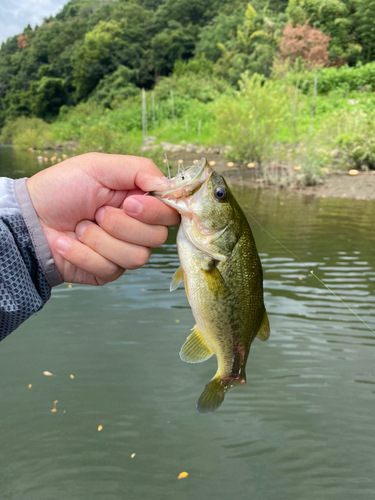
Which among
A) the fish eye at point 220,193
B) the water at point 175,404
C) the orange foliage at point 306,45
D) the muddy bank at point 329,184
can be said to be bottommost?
the muddy bank at point 329,184

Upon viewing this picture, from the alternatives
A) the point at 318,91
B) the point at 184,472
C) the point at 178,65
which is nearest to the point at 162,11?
the point at 178,65

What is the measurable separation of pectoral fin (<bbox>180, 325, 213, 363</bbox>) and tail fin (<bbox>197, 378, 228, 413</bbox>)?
0.12 meters

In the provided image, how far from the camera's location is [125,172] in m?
1.88

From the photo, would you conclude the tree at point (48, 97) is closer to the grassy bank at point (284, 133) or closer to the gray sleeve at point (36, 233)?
the grassy bank at point (284, 133)

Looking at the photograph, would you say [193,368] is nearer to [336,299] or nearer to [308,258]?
[336,299]

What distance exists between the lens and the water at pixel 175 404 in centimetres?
369

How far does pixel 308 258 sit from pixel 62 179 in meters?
7.00

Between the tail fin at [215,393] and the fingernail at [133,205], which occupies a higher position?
the fingernail at [133,205]

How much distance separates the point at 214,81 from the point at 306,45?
958 cm

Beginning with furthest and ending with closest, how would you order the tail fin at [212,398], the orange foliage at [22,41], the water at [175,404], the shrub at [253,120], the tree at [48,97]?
the orange foliage at [22,41], the tree at [48,97], the shrub at [253,120], the water at [175,404], the tail fin at [212,398]

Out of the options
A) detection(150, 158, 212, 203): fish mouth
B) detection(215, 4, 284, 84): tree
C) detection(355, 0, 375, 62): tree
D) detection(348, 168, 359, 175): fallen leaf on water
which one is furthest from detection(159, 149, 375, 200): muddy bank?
detection(215, 4, 284, 84): tree

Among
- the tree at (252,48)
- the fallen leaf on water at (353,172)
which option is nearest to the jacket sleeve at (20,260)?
the fallen leaf on water at (353,172)

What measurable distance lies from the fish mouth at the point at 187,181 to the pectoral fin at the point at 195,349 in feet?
1.91

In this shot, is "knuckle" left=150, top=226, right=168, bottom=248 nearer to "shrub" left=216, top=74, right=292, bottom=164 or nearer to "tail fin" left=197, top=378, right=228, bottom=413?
"tail fin" left=197, top=378, right=228, bottom=413
